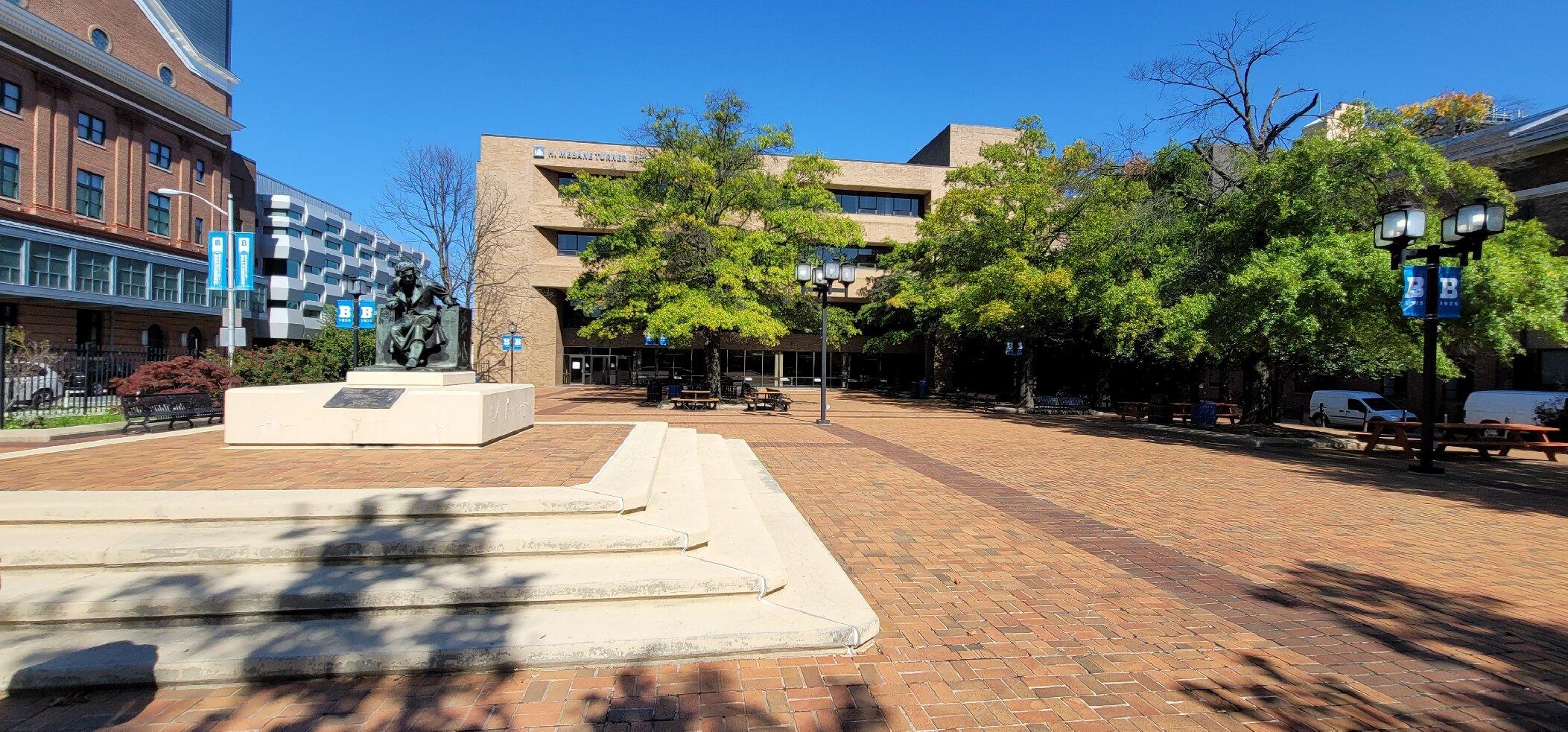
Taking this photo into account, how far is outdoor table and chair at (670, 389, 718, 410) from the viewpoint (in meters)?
23.7

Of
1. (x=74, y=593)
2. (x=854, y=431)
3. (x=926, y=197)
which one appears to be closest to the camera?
(x=74, y=593)

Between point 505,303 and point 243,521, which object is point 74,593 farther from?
point 505,303

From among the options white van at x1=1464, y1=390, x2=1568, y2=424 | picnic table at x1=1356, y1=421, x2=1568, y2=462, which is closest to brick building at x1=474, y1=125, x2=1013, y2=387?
picnic table at x1=1356, y1=421, x2=1568, y2=462

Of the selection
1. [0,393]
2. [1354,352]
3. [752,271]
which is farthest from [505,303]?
[1354,352]

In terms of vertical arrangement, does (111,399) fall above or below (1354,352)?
below

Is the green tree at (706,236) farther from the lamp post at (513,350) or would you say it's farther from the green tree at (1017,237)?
the lamp post at (513,350)

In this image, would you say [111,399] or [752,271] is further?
[752,271]

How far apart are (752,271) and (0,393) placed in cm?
1772

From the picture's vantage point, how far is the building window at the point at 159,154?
120 feet

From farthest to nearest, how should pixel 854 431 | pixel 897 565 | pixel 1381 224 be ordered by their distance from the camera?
pixel 854 431 → pixel 1381 224 → pixel 897 565

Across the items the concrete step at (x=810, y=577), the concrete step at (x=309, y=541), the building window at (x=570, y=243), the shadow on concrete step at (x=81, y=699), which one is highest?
the building window at (x=570, y=243)

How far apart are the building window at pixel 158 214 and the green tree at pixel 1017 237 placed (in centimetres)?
4195

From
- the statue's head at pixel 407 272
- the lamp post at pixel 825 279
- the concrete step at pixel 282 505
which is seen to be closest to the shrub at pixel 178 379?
the statue's head at pixel 407 272

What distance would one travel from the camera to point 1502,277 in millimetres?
11641
